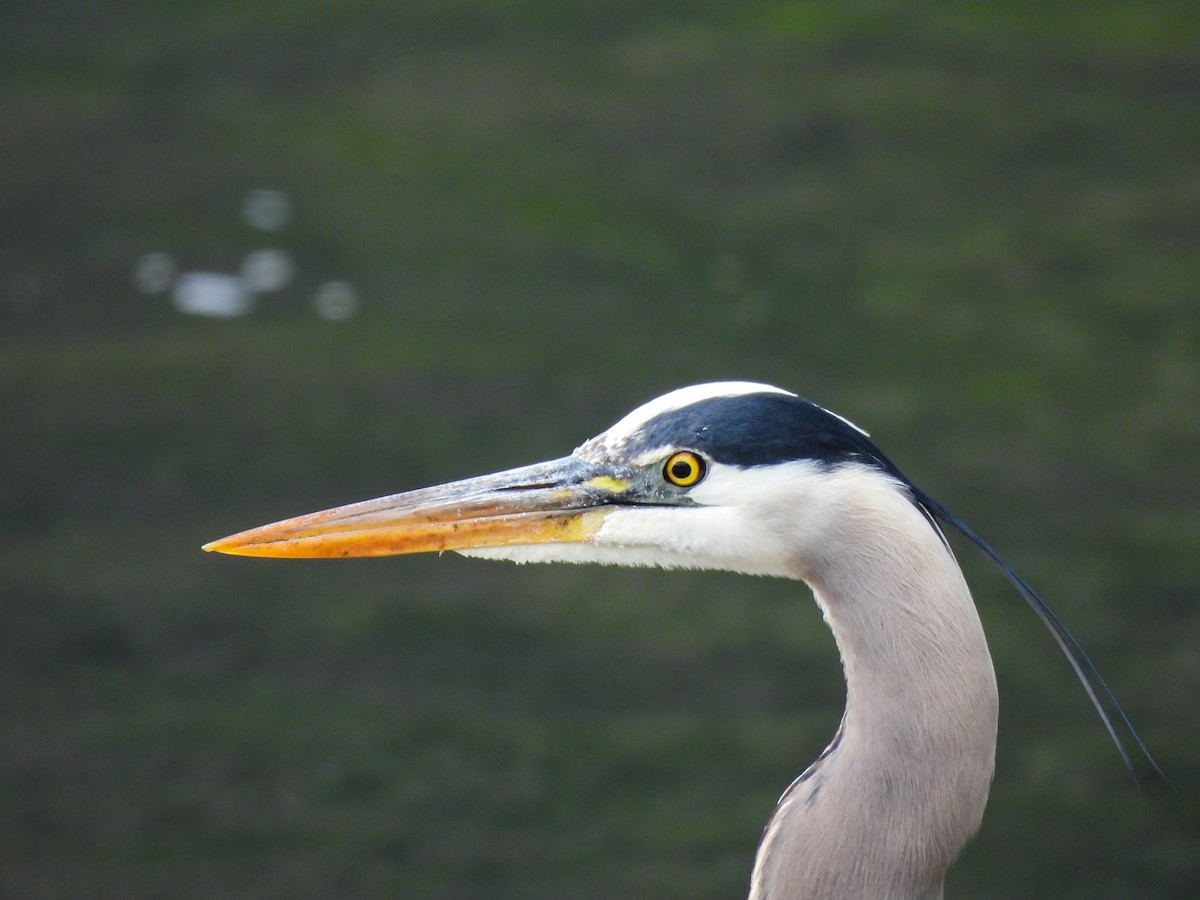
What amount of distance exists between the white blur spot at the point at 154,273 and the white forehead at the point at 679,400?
3602 mm

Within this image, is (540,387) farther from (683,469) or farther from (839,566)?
(839,566)

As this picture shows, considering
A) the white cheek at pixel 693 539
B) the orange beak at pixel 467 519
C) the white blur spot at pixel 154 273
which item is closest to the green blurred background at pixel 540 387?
the white blur spot at pixel 154 273

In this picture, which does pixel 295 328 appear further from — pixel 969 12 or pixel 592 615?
pixel 969 12

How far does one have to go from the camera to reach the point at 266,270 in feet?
17.4

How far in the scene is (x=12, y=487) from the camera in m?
4.46

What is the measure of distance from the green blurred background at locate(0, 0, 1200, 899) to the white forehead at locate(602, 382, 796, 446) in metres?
1.76

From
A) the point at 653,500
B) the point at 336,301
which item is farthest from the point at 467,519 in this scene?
the point at 336,301

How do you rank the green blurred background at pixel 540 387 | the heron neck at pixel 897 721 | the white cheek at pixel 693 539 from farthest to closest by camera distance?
the green blurred background at pixel 540 387 → the white cheek at pixel 693 539 → the heron neck at pixel 897 721

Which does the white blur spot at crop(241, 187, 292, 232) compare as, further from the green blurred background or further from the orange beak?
the orange beak

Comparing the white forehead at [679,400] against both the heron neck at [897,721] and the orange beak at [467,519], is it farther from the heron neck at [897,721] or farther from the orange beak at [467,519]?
the heron neck at [897,721]

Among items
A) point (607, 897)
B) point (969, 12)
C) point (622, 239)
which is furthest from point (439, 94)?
point (607, 897)

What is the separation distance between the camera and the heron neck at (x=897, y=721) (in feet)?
5.86

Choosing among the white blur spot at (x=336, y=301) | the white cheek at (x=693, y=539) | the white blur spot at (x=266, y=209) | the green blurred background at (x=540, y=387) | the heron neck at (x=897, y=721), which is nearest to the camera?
the heron neck at (x=897, y=721)

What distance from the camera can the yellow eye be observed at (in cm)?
194
